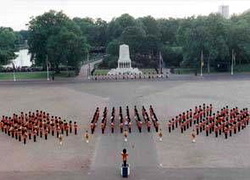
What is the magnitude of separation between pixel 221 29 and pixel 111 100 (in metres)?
29.4

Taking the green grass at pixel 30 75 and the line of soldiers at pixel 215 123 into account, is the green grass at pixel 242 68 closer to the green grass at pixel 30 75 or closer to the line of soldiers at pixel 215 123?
the green grass at pixel 30 75

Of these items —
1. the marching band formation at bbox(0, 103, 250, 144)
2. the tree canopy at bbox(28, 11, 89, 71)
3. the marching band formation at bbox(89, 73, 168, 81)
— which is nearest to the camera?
the marching band formation at bbox(0, 103, 250, 144)

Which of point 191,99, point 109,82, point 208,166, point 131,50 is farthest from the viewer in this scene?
point 131,50

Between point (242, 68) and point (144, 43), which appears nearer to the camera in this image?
point (242, 68)

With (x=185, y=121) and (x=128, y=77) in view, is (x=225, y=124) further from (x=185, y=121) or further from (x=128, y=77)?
(x=128, y=77)

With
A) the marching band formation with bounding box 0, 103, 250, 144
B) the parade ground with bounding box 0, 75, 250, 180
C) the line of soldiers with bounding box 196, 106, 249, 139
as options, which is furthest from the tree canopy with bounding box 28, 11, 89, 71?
the line of soldiers with bounding box 196, 106, 249, 139

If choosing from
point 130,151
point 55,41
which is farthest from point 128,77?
point 130,151

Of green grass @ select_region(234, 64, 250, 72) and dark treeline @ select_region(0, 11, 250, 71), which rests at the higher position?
dark treeline @ select_region(0, 11, 250, 71)

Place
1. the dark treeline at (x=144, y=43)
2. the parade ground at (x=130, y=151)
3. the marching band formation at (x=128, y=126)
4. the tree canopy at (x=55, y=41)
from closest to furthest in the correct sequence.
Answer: the parade ground at (x=130, y=151) → the marching band formation at (x=128, y=126) → the dark treeline at (x=144, y=43) → the tree canopy at (x=55, y=41)

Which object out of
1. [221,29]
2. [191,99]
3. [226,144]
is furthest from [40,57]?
[226,144]

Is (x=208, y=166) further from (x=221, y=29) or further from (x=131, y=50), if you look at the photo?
(x=131, y=50)

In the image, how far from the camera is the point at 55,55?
6538 centimetres

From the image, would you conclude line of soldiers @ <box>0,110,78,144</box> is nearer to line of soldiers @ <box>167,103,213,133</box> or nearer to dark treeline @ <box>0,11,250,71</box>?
line of soldiers @ <box>167,103,213,133</box>

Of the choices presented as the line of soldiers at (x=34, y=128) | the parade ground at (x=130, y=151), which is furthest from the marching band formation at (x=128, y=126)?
the parade ground at (x=130, y=151)
